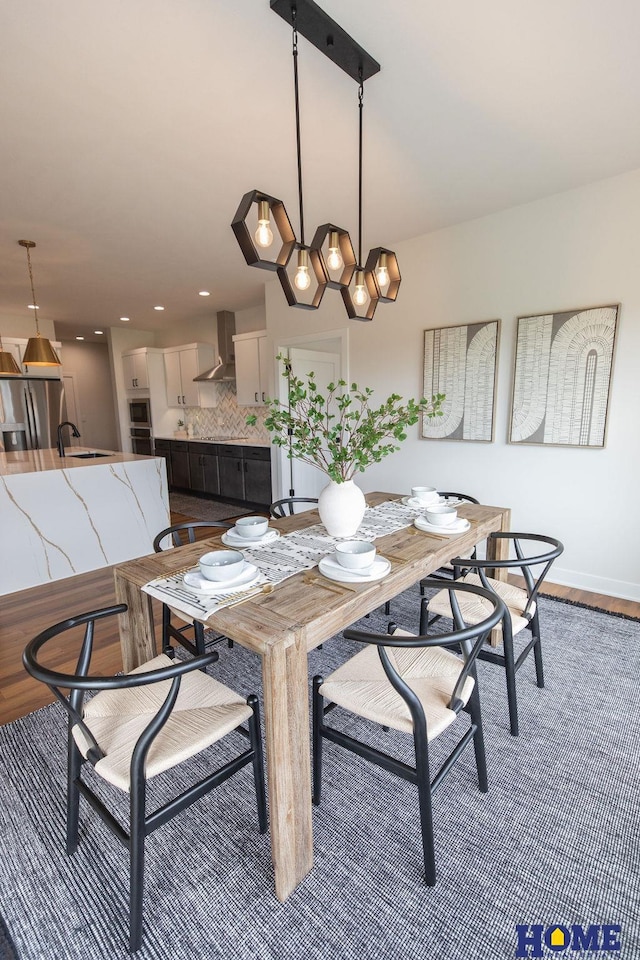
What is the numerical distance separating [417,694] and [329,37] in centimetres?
241

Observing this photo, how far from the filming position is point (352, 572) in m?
1.51

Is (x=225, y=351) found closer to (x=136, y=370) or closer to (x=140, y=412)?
(x=136, y=370)

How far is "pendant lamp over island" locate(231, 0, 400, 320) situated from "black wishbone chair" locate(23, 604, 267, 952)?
142 centimetres

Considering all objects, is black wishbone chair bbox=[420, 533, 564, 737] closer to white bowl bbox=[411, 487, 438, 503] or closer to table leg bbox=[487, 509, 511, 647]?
table leg bbox=[487, 509, 511, 647]

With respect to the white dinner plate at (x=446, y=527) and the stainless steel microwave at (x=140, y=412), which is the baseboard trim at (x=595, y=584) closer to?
the white dinner plate at (x=446, y=527)

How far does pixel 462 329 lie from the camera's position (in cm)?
349

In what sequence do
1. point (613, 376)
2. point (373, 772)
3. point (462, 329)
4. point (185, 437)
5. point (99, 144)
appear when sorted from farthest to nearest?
point (185, 437) → point (462, 329) → point (613, 376) → point (99, 144) → point (373, 772)

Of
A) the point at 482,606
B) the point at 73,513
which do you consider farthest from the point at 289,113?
the point at 73,513

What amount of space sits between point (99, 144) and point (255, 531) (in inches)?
88.6

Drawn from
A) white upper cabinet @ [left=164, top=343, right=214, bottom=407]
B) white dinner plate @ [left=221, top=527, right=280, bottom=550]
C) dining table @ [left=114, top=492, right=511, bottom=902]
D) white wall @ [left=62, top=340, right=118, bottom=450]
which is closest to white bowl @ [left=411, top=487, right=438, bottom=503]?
dining table @ [left=114, top=492, right=511, bottom=902]

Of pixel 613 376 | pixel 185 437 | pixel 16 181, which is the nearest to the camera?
pixel 16 181

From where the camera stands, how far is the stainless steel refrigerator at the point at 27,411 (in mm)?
5812

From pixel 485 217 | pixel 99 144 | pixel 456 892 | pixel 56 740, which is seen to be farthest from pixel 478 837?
pixel 485 217

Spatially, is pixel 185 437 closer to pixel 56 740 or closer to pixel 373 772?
pixel 56 740
